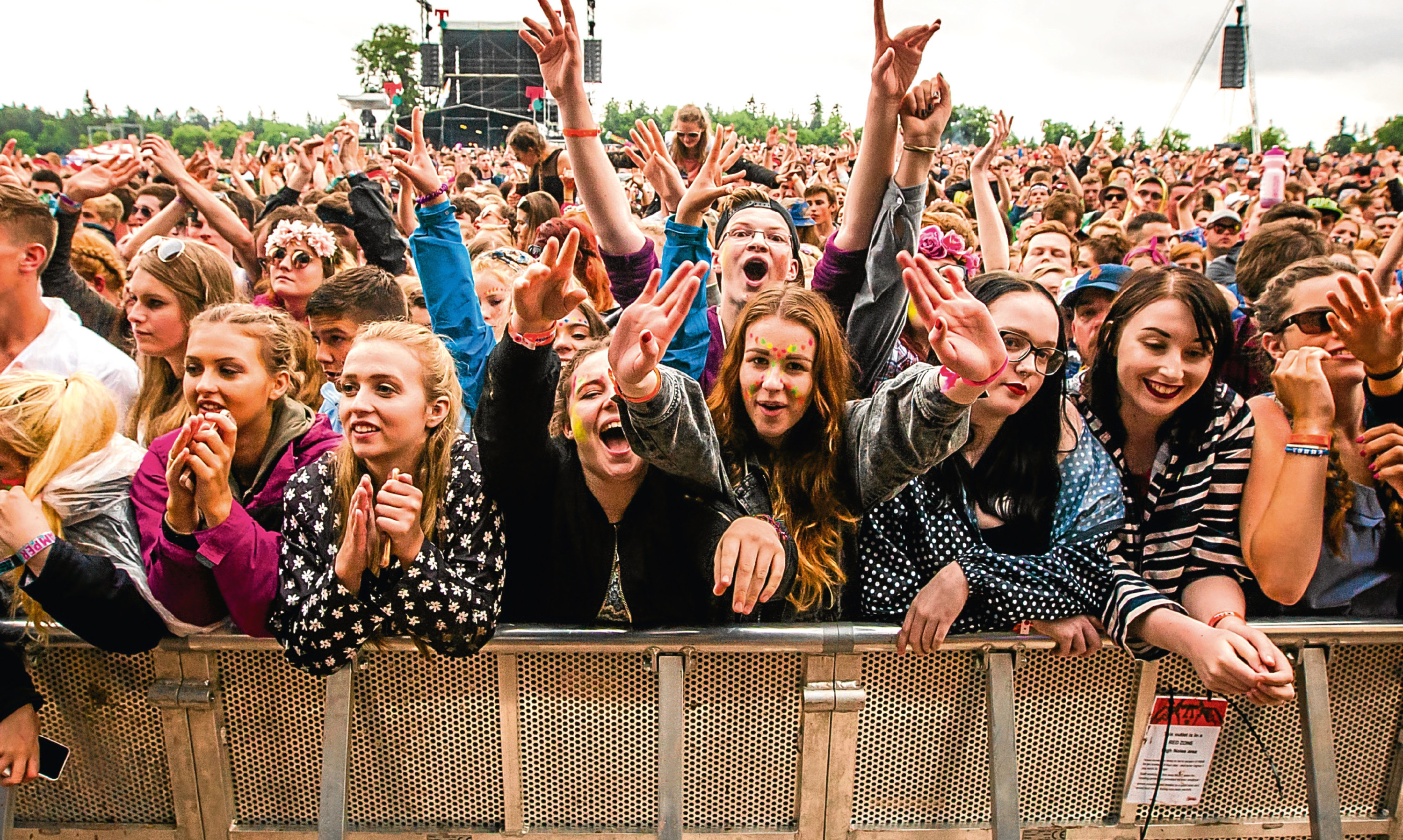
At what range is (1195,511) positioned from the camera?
7.07 ft

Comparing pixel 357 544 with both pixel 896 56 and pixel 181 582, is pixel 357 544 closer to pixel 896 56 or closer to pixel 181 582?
pixel 181 582

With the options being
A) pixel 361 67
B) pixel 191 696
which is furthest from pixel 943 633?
pixel 361 67

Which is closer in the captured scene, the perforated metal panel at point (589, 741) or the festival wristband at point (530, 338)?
the festival wristband at point (530, 338)

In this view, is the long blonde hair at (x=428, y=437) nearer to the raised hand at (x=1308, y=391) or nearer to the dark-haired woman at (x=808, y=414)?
the dark-haired woman at (x=808, y=414)

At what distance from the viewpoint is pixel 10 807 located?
6.91ft

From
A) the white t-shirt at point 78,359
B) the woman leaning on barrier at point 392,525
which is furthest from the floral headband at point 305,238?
the woman leaning on barrier at point 392,525

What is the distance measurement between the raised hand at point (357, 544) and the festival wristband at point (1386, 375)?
2299 mm

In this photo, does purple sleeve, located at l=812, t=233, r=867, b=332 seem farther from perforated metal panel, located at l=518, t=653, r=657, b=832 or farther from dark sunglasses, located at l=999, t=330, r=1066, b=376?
perforated metal panel, located at l=518, t=653, r=657, b=832

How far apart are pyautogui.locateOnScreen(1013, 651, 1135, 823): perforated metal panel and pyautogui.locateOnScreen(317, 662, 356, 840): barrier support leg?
1.50 metres

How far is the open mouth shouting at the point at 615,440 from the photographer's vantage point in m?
2.03

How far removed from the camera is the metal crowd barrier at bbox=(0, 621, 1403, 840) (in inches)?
78.8

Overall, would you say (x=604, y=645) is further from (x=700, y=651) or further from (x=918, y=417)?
(x=918, y=417)

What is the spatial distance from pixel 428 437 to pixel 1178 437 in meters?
1.85

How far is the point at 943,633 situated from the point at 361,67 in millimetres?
80090
